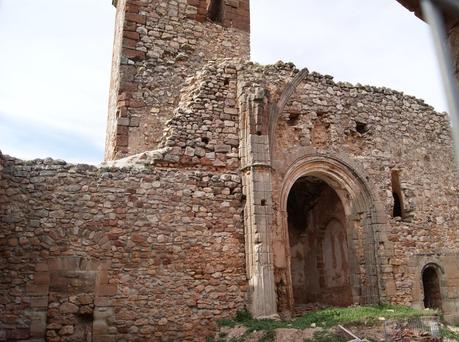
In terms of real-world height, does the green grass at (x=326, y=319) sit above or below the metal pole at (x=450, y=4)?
below

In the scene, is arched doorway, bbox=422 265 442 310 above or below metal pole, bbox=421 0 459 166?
below

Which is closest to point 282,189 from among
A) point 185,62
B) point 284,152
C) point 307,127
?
point 284,152

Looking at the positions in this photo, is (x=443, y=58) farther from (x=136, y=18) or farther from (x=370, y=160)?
(x=136, y=18)

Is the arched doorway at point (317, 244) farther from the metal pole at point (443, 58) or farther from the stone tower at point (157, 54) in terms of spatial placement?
the metal pole at point (443, 58)

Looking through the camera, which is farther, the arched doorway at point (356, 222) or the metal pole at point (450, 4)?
the arched doorway at point (356, 222)

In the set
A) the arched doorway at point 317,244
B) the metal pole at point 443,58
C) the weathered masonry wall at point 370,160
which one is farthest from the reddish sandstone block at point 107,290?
the metal pole at point 443,58

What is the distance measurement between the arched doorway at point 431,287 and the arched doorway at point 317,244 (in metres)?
2.03

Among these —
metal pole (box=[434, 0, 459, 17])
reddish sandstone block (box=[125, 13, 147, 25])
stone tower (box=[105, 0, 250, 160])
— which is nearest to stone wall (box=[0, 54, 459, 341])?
stone tower (box=[105, 0, 250, 160])

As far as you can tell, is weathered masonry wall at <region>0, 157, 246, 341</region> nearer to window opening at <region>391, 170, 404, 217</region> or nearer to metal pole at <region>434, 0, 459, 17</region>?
window opening at <region>391, 170, 404, 217</region>

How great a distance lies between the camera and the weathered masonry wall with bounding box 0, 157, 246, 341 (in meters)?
7.91

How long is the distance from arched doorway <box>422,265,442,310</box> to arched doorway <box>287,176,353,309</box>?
203 centimetres

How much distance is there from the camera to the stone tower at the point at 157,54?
11.6 meters

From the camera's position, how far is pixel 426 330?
820cm

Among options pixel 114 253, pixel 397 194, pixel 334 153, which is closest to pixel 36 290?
pixel 114 253
